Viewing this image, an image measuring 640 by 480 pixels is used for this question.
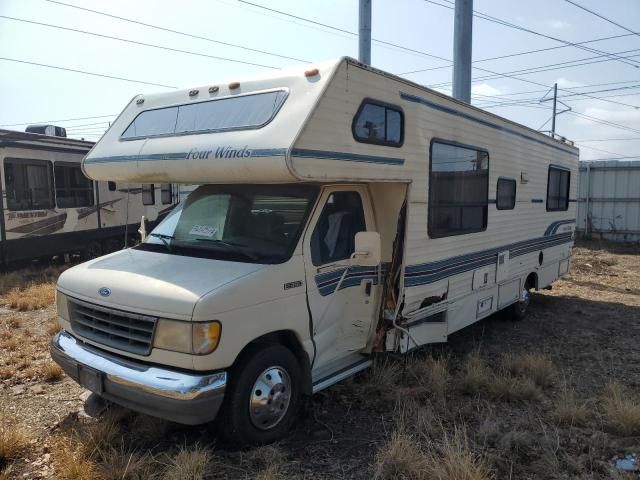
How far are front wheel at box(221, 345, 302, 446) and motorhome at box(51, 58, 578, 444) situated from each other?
0.01 metres

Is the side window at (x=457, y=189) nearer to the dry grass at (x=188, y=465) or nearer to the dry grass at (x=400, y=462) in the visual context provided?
the dry grass at (x=400, y=462)

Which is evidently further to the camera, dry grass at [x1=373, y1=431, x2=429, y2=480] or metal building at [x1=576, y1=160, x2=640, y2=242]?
metal building at [x1=576, y1=160, x2=640, y2=242]

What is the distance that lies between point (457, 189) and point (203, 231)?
9.87ft

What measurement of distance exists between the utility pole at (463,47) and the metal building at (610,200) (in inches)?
384

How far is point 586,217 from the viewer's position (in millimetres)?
17766

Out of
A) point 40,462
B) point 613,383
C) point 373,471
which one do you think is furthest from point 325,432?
point 613,383

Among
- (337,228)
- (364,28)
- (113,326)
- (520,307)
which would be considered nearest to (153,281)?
(113,326)

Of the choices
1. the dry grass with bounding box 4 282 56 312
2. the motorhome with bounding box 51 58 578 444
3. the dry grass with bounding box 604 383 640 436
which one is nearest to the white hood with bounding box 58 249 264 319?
the motorhome with bounding box 51 58 578 444

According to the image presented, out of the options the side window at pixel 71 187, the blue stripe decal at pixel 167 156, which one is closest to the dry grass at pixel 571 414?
the blue stripe decal at pixel 167 156

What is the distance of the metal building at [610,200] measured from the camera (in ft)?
55.1

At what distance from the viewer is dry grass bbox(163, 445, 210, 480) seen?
10.8 ft

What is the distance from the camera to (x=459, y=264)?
598 centimetres

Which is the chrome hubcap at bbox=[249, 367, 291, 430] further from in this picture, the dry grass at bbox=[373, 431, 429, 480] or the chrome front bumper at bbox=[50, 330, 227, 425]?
the dry grass at bbox=[373, 431, 429, 480]

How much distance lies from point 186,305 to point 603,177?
57.5 ft
